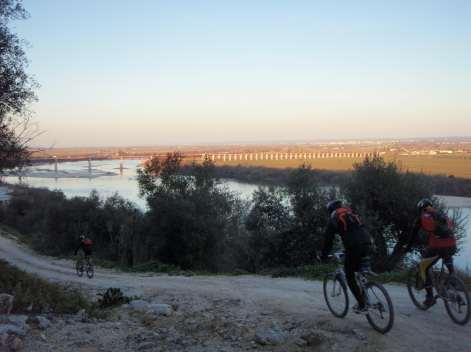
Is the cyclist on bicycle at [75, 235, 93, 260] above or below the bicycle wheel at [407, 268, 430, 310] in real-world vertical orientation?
below

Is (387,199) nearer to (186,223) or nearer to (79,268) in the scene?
(186,223)

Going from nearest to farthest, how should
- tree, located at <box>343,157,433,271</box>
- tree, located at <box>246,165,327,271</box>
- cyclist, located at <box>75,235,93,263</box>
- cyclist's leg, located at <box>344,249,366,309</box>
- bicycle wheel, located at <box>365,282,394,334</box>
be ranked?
1. bicycle wheel, located at <box>365,282,394,334</box>
2. cyclist's leg, located at <box>344,249,366,309</box>
3. cyclist, located at <box>75,235,93,263</box>
4. tree, located at <box>343,157,433,271</box>
5. tree, located at <box>246,165,327,271</box>

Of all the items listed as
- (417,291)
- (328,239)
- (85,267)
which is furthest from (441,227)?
(85,267)

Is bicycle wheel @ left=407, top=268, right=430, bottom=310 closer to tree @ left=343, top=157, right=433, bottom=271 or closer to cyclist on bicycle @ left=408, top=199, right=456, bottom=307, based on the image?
cyclist on bicycle @ left=408, top=199, right=456, bottom=307

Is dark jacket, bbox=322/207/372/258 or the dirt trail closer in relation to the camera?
the dirt trail

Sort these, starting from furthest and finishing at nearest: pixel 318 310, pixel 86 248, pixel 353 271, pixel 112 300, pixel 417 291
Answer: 1. pixel 86 248
2. pixel 112 300
3. pixel 318 310
4. pixel 417 291
5. pixel 353 271

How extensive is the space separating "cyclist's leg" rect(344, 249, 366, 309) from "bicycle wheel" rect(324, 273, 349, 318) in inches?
17.5

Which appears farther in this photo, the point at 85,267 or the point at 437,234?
the point at 85,267

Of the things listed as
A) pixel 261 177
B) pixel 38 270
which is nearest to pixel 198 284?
pixel 38 270

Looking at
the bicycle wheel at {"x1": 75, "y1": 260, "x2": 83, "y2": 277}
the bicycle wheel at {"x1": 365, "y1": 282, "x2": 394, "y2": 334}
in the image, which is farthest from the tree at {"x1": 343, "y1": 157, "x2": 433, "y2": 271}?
the bicycle wheel at {"x1": 365, "y1": 282, "x2": 394, "y2": 334}

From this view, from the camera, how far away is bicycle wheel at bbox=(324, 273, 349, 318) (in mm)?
7852

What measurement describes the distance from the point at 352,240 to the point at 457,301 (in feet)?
6.26

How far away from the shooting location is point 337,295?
26.6ft

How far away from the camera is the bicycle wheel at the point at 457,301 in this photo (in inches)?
289
